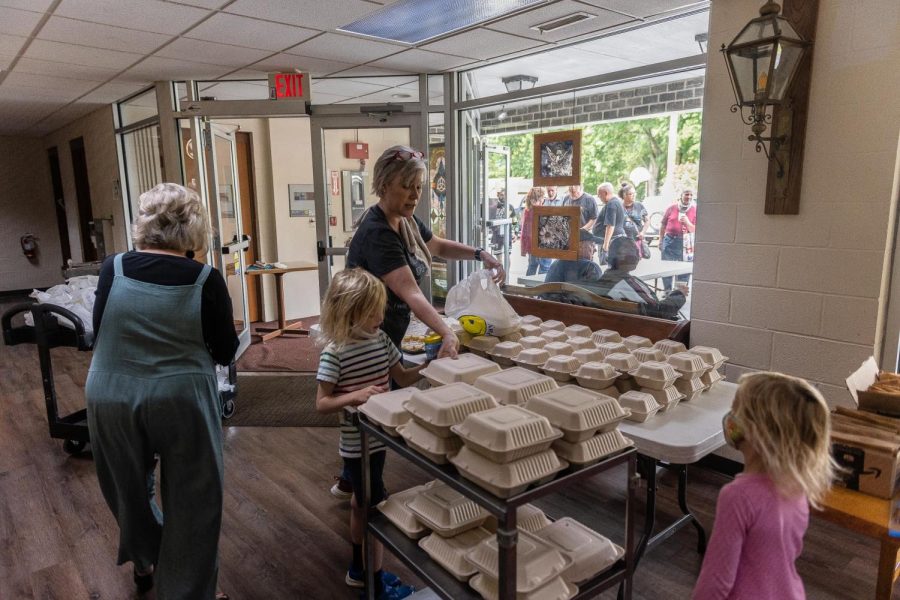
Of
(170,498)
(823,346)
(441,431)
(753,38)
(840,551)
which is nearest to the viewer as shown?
(441,431)

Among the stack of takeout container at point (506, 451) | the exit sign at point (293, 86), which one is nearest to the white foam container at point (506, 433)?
the stack of takeout container at point (506, 451)

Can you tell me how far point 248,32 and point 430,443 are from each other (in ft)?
9.92

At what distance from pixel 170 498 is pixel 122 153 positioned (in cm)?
567

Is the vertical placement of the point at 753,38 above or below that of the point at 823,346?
above

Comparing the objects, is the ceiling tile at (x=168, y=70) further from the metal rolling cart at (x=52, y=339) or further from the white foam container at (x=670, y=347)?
the white foam container at (x=670, y=347)

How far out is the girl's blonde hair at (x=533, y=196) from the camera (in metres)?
3.75

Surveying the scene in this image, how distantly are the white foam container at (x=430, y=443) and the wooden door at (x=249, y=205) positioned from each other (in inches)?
199

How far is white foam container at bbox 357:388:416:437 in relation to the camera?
5.06ft

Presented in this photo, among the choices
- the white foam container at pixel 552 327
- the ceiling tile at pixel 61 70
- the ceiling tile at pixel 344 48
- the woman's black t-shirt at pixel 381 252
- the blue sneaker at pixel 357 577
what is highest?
the ceiling tile at pixel 61 70

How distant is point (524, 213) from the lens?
3904 millimetres

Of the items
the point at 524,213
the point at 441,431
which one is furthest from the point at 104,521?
the point at 524,213

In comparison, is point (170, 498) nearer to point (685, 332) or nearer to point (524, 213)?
point (685, 332)

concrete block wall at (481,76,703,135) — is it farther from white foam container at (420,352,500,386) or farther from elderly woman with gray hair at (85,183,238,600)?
elderly woman with gray hair at (85,183,238,600)

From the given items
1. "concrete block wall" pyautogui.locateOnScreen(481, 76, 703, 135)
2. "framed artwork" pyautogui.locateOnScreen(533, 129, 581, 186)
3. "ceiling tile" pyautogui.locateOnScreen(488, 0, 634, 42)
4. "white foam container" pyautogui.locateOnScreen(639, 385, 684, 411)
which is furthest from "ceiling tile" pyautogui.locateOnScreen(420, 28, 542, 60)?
"white foam container" pyautogui.locateOnScreen(639, 385, 684, 411)
